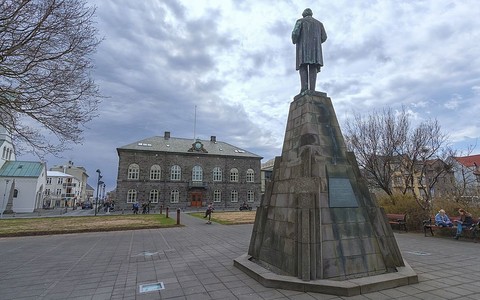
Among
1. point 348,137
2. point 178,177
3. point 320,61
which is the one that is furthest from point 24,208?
point 320,61

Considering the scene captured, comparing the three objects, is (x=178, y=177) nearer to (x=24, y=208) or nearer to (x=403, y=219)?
(x=24, y=208)

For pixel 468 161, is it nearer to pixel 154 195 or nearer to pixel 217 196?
pixel 217 196

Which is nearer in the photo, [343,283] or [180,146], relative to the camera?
[343,283]

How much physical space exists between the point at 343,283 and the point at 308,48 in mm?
6528

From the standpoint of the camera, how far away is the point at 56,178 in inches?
2881

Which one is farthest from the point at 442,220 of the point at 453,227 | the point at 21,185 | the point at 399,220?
the point at 21,185

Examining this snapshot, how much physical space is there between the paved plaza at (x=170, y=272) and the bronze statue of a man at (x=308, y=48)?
18.9ft

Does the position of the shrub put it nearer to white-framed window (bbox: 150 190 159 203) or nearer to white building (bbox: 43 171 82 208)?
white-framed window (bbox: 150 190 159 203)

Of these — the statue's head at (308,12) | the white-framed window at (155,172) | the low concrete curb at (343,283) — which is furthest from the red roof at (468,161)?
the white-framed window at (155,172)

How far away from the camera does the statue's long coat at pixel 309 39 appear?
8188 mm

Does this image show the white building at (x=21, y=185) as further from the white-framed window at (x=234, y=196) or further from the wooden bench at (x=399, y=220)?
the wooden bench at (x=399, y=220)

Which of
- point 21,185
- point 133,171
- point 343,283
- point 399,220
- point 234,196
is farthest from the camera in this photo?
point 234,196

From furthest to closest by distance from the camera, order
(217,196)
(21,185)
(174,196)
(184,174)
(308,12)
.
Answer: (217,196), (184,174), (174,196), (21,185), (308,12)

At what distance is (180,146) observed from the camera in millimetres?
51625
